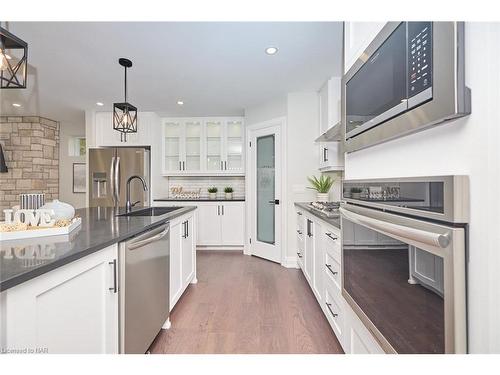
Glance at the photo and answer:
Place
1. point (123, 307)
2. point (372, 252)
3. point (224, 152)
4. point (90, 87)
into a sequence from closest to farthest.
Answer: point (372, 252) → point (123, 307) → point (90, 87) → point (224, 152)

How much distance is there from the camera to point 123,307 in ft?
4.15

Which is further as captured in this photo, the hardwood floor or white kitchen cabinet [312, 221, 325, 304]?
white kitchen cabinet [312, 221, 325, 304]

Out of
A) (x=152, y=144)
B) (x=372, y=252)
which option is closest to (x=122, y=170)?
(x=152, y=144)

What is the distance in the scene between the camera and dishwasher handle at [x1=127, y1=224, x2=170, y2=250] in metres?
1.36

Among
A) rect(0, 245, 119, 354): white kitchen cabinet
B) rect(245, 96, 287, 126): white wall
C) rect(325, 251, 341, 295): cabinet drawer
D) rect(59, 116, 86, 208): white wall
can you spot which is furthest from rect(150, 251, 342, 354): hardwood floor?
rect(59, 116, 86, 208): white wall

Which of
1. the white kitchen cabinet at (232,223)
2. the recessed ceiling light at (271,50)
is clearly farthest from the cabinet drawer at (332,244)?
the white kitchen cabinet at (232,223)

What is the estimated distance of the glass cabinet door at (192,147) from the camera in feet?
15.8

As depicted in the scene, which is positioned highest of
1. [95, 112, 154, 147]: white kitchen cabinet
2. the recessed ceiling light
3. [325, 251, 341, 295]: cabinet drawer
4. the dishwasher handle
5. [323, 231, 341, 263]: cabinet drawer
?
the recessed ceiling light

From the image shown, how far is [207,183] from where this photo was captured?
5.13m

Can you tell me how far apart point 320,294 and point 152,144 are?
12.2 feet

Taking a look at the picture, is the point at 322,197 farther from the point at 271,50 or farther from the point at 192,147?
the point at 192,147

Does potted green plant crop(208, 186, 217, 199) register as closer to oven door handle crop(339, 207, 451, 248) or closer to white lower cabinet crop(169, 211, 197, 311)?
white lower cabinet crop(169, 211, 197, 311)

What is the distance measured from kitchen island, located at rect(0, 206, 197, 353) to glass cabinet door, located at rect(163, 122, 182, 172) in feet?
11.3
